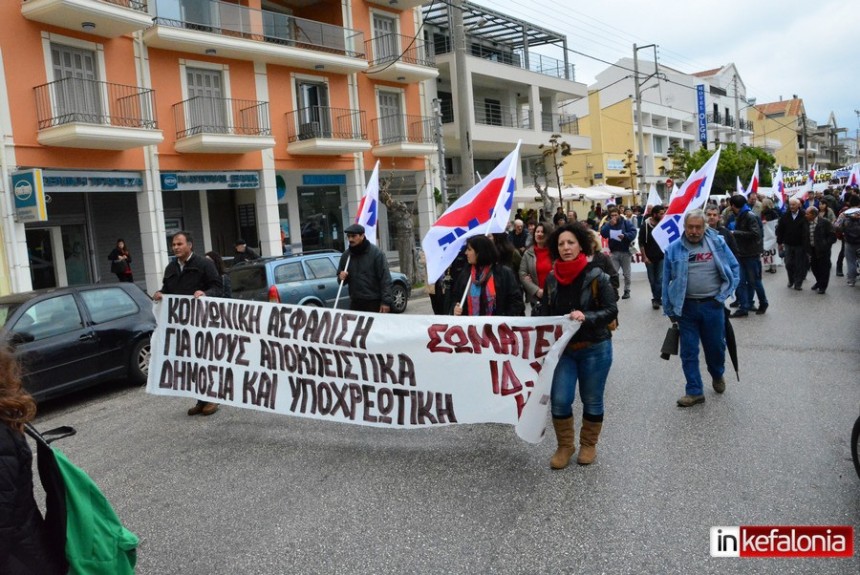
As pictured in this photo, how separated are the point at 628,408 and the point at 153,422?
15.5 ft

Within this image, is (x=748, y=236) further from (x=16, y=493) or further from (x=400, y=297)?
(x=16, y=493)

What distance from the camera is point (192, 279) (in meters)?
7.34

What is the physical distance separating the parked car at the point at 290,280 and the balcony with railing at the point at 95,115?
670 centimetres

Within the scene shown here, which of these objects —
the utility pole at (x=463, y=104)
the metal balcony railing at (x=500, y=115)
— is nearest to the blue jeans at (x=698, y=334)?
the utility pole at (x=463, y=104)

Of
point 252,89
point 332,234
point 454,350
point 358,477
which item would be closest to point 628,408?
point 454,350

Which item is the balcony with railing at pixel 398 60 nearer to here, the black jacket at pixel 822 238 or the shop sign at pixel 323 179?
the shop sign at pixel 323 179

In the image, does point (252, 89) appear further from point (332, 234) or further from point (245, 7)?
point (332, 234)

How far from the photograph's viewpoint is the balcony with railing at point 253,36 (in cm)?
1953

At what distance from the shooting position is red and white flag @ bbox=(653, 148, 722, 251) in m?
9.57

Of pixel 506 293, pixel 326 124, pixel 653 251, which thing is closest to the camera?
pixel 506 293

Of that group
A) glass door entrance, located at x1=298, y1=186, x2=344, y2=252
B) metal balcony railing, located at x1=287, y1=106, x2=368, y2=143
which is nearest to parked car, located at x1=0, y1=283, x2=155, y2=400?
metal balcony railing, located at x1=287, y1=106, x2=368, y2=143

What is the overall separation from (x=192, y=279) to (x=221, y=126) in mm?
14828

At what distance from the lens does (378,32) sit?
2675 cm
